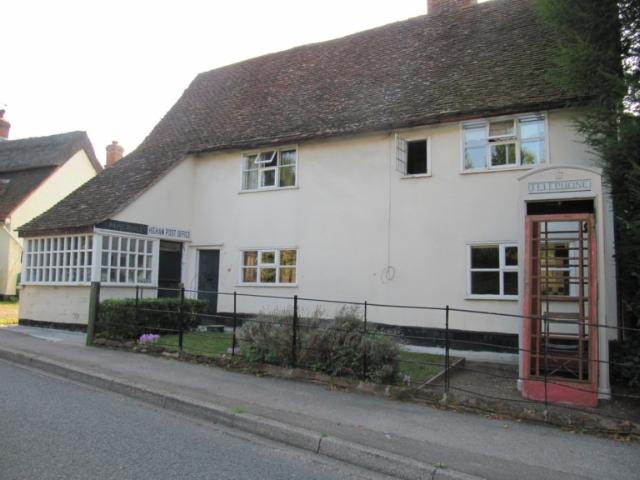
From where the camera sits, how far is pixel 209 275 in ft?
49.8

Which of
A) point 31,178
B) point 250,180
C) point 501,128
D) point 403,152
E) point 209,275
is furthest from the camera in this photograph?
point 31,178

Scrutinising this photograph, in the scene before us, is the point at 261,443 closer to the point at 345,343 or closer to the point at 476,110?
the point at 345,343

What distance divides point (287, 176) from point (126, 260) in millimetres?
4967

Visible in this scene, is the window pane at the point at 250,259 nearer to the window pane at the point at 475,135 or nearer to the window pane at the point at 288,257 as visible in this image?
the window pane at the point at 288,257

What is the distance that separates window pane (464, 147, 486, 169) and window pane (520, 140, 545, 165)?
2.70 ft

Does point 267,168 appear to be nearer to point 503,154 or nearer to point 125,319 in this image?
point 125,319

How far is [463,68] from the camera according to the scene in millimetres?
13062

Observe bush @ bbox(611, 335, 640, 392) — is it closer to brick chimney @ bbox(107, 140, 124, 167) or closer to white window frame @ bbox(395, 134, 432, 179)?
white window frame @ bbox(395, 134, 432, 179)

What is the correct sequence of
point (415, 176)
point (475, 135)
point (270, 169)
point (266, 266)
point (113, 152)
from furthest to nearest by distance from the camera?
point (113, 152)
point (270, 169)
point (266, 266)
point (415, 176)
point (475, 135)

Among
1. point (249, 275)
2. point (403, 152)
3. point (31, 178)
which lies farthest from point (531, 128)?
point (31, 178)

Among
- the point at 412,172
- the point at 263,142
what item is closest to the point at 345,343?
the point at 412,172

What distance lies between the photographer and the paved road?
4.60m

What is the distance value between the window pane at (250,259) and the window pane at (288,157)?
269 centimetres

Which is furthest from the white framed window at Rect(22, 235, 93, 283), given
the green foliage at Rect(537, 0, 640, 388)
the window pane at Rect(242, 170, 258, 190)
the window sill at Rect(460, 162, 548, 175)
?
the green foliage at Rect(537, 0, 640, 388)
